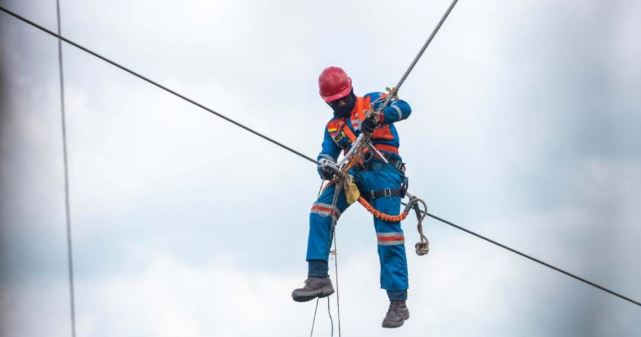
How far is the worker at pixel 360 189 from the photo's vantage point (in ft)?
33.2

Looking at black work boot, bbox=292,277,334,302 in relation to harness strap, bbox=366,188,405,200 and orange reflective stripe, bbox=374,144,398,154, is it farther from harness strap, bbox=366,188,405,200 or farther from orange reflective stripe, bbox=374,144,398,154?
orange reflective stripe, bbox=374,144,398,154

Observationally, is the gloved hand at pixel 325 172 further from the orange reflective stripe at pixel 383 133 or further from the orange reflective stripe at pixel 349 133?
the orange reflective stripe at pixel 383 133

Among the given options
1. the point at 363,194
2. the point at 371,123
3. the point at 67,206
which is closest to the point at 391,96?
the point at 371,123

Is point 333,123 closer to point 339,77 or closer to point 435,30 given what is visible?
point 339,77

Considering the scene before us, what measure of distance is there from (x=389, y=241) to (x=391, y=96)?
1.35 meters

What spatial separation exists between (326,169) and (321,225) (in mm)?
536

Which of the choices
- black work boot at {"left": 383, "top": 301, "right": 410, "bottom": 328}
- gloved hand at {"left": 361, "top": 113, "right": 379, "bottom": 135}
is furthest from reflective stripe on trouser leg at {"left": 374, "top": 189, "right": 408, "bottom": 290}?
gloved hand at {"left": 361, "top": 113, "right": 379, "bottom": 135}

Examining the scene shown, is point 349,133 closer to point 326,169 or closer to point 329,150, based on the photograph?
point 329,150

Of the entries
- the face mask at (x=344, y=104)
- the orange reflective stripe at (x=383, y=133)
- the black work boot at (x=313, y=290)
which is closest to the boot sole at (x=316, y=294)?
the black work boot at (x=313, y=290)

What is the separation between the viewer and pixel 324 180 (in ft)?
33.8

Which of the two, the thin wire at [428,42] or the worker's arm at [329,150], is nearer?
the thin wire at [428,42]

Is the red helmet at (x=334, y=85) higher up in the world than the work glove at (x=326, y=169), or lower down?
higher up

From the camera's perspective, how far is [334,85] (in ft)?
33.0

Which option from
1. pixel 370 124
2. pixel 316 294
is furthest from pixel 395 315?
pixel 370 124
